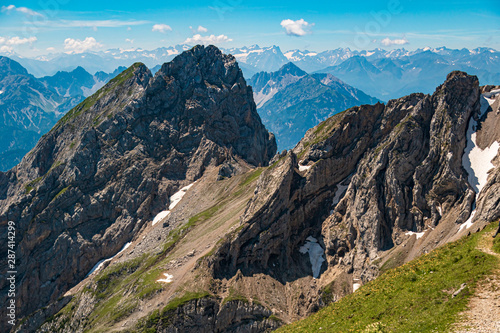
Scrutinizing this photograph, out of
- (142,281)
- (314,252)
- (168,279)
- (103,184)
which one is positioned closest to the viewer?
(168,279)

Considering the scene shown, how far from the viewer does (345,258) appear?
96062 mm

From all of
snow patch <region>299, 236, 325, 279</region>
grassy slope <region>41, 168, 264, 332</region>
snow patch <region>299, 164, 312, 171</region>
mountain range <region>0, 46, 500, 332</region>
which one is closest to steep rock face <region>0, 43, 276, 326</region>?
mountain range <region>0, 46, 500, 332</region>

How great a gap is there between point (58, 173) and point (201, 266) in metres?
113

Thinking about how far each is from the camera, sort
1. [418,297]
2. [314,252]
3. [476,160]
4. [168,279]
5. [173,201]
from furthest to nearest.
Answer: [173,201]
[314,252]
[168,279]
[476,160]
[418,297]

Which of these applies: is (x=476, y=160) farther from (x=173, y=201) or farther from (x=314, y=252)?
(x=173, y=201)

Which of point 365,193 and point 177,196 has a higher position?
point 365,193

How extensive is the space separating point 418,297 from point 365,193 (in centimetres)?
5779

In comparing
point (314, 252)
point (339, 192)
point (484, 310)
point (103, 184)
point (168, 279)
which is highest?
point (484, 310)

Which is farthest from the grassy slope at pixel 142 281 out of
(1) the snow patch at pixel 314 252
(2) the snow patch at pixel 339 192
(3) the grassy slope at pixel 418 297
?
(3) the grassy slope at pixel 418 297

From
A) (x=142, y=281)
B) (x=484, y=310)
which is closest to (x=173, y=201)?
(x=142, y=281)

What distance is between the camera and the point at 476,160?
3329 inches

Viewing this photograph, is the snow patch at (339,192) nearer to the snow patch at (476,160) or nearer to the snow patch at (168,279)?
the snow patch at (476,160)

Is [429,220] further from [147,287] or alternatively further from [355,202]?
[147,287]

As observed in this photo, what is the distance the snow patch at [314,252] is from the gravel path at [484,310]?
6517 centimetres
